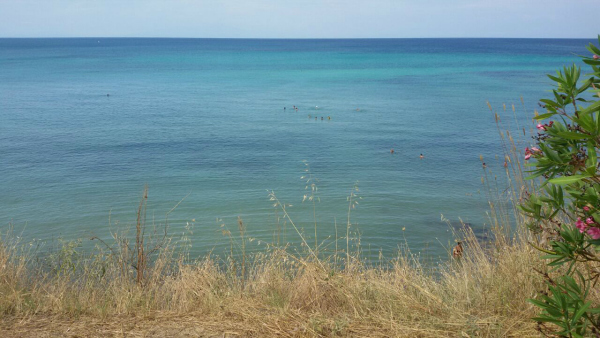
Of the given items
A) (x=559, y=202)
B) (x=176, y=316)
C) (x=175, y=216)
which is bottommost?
(x=175, y=216)

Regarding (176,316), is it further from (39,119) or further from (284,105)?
(284,105)

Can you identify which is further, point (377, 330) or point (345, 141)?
point (345, 141)

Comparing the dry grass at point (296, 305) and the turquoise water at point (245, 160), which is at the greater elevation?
the dry grass at point (296, 305)

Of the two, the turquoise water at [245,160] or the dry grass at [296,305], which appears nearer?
the dry grass at [296,305]

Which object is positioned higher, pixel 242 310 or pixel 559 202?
pixel 559 202

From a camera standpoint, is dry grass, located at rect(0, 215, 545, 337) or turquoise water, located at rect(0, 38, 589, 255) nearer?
dry grass, located at rect(0, 215, 545, 337)

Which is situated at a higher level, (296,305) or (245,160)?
(296,305)

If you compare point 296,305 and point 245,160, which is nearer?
point 296,305

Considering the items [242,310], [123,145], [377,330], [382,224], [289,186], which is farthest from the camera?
[123,145]

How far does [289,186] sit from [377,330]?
10.3 meters

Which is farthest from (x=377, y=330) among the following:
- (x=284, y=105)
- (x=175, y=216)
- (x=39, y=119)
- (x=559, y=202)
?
(x=284, y=105)

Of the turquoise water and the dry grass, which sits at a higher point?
the dry grass

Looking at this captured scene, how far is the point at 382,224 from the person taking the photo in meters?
11.2

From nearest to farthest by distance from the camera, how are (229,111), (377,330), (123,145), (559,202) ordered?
1. (559,202)
2. (377,330)
3. (123,145)
4. (229,111)
